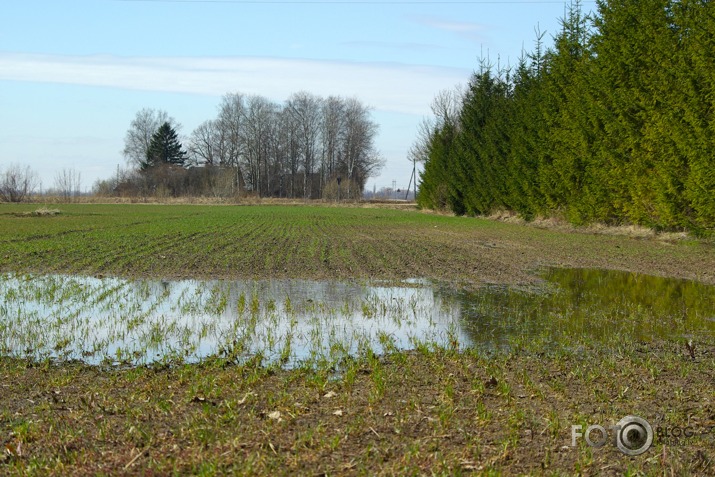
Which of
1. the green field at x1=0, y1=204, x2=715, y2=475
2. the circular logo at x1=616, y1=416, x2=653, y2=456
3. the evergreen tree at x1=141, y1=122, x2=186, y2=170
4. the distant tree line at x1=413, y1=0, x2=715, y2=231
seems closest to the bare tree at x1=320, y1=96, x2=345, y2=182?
the evergreen tree at x1=141, y1=122, x2=186, y2=170

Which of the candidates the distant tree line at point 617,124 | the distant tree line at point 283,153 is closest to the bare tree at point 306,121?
the distant tree line at point 283,153

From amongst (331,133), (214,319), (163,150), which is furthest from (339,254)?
(163,150)

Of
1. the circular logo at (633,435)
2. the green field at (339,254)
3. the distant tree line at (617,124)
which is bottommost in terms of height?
the circular logo at (633,435)

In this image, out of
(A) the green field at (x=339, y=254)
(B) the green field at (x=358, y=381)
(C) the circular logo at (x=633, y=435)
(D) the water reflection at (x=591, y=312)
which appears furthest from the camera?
(A) the green field at (x=339, y=254)

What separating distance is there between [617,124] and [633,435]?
69.0 feet

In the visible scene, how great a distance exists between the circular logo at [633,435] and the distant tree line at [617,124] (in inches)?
617

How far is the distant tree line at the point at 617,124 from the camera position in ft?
63.1

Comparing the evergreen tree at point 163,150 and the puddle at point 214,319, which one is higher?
the evergreen tree at point 163,150

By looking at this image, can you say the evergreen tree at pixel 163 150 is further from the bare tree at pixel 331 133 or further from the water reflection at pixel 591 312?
the water reflection at pixel 591 312

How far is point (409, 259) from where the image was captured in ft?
56.2

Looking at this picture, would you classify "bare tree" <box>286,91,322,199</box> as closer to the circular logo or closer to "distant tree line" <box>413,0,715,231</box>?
"distant tree line" <box>413,0,715,231</box>

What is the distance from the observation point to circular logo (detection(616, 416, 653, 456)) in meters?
4.39

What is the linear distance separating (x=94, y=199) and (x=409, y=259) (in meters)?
67.5

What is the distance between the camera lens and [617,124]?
23734 millimetres
